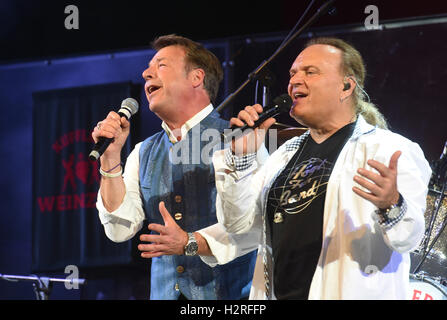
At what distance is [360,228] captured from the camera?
1.97 meters

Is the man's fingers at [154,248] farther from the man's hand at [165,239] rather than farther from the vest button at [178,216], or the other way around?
the vest button at [178,216]

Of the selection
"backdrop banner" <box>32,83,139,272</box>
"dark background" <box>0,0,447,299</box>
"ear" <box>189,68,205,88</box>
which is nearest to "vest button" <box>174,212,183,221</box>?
"ear" <box>189,68,205,88</box>

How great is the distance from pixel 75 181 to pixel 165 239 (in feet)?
8.49

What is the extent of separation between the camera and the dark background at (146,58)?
3842 mm

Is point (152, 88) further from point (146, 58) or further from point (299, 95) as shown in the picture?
point (146, 58)

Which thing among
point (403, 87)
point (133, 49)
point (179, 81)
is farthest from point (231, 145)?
point (133, 49)

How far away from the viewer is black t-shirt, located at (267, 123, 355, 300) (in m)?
2.06

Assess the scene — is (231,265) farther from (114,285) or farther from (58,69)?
(58,69)

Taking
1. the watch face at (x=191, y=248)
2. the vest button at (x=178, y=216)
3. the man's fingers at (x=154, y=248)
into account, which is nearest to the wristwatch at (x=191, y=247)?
the watch face at (x=191, y=248)

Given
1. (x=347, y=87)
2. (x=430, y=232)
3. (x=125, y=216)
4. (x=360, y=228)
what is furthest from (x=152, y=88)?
(x=430, y=232)

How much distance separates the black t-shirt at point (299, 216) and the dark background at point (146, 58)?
5.12ft

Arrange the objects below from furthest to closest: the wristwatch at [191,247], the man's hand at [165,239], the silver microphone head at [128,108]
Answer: the silver microphone head at [128,108] < the wristwatch at [191,247] < the man's hand at [165,239]

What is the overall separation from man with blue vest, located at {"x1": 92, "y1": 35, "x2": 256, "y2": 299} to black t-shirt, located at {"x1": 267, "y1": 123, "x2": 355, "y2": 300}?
34cm

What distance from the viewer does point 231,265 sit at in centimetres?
261
